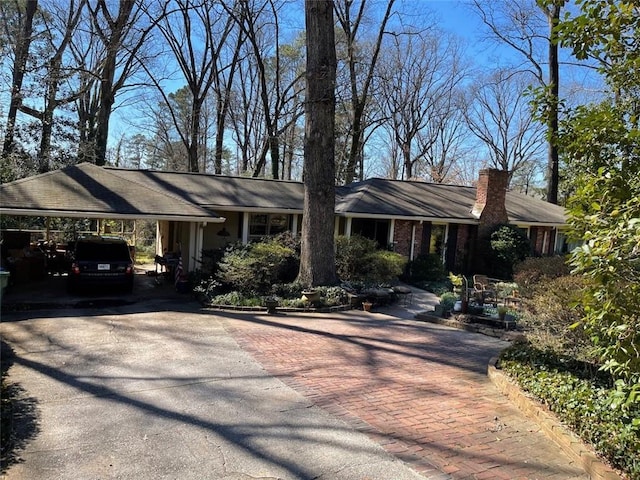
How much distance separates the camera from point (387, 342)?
8805 millimetres

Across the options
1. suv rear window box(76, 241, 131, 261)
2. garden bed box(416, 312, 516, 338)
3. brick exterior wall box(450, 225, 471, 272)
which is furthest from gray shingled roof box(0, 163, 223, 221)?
brick exterior wall box(450, 225, 471, 272)

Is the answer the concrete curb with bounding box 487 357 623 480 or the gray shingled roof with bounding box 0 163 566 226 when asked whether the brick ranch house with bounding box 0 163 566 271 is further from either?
the concrete curb with bounding box 487 357 623 480

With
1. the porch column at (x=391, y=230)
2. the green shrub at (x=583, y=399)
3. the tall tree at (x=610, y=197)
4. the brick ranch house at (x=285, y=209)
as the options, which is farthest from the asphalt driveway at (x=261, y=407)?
the porch column at (x=391, y=230)

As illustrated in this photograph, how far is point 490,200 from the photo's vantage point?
2027 cm

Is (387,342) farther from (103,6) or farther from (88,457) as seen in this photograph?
(103,6)

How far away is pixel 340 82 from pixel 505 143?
20.4 metres

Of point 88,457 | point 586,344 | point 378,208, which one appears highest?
point 378,208

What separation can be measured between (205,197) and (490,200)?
40.7 ft

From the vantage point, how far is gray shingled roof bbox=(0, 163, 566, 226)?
12.7m

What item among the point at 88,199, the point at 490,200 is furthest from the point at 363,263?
the point at 490,200

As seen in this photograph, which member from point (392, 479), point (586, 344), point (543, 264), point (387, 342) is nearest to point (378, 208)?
point (543, 264)

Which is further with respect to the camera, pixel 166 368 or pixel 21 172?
pixel 21 172

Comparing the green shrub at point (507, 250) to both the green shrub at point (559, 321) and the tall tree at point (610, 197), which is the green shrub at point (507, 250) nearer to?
the green shrub at point (559, 321)

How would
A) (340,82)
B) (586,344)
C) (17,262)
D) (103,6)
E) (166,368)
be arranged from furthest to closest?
(340,82) < (103,6) < (17,262) < (166,368) < (586,344)
